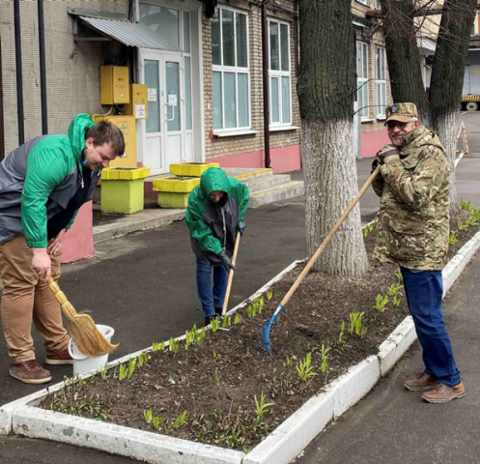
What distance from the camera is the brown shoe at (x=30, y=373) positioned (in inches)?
192

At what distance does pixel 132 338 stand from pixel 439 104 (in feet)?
20.7

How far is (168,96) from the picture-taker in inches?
547

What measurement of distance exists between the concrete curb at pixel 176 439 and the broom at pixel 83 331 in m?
0.18

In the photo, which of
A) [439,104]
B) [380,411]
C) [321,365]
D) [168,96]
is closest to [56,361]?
[321,365]

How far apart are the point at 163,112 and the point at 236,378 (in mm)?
9681

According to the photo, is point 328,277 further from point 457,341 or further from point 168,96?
point 168,96

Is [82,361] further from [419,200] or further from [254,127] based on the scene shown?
[254,127]

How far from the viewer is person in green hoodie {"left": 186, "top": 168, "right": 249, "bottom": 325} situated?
19.0 ft

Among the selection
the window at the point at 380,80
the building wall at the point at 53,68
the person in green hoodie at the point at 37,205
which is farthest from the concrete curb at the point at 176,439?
the window at the point at 380,80

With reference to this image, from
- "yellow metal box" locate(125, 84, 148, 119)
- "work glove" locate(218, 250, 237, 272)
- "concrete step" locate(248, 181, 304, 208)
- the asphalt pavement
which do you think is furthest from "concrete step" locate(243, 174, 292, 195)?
"work glove" locate(218, 250, 237, 272)

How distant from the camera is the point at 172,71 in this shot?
14031 millimetres

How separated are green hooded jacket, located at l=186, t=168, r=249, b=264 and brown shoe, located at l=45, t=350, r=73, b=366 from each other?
1.32m

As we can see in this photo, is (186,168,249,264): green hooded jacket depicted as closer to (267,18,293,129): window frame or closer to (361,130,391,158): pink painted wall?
(267,18,293,129): window frame

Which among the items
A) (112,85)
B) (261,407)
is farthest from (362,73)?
(261,407)
